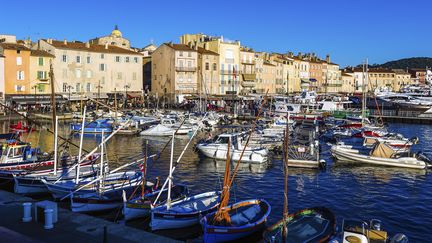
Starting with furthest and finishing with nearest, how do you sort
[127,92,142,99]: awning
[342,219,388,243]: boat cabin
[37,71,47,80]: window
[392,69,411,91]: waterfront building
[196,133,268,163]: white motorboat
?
[392,69,411,91]: waterfront building
[127,92,142,99]: awning
[37,71,47,80]: window
[196,133,268,163]: white motorboat
[342,219,388,243]: boat cabin

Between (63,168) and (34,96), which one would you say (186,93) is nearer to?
(34,96)

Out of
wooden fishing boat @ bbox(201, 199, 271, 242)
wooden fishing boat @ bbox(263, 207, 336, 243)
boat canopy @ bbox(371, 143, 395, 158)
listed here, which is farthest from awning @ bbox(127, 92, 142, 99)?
wooden fishing boat @ bbox(263, 207, 336, 243)

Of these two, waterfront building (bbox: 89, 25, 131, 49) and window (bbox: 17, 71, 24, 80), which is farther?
waterfront building (bbox: 89, 25, 131, 49)

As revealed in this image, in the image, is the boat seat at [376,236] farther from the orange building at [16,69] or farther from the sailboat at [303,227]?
the orange building at [16,69]

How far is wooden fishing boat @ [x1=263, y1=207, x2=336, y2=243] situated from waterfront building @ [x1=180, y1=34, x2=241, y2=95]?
81254 mm

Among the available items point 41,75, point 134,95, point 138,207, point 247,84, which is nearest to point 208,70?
point 247,84

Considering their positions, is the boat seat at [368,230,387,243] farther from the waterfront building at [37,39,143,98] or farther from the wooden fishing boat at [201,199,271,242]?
the waterfront building at [37,39,143,98]

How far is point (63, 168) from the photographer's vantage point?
29016mm

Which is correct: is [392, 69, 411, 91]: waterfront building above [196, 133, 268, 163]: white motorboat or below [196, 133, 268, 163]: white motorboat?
above

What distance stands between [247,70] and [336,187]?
261ft

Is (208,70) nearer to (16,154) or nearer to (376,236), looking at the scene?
(16,154)

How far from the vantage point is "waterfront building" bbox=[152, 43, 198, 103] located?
94625 mm

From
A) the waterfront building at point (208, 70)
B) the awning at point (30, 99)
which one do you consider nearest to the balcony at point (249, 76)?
the waterfront building at point (208, 70)

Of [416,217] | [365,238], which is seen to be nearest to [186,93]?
[416,217]
